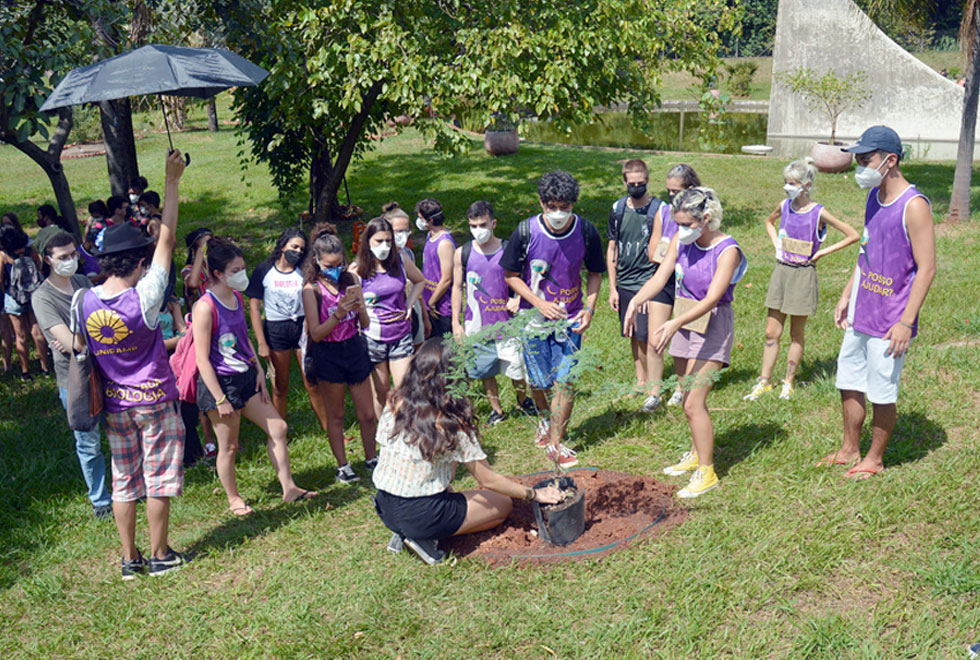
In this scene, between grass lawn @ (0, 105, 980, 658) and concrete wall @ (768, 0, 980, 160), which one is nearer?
grass lawn @ (0, 105, 980, 658)

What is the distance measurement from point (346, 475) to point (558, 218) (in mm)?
2361

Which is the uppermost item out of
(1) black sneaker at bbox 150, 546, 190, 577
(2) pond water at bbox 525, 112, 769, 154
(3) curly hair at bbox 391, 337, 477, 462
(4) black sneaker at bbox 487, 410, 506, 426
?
(3) curly hair at bbox 391, 337, 477, 462

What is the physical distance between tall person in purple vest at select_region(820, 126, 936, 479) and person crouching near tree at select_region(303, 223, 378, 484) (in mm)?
3131

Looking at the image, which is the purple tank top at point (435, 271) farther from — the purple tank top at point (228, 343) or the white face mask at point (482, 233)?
the purple tank top at point (228, 343)

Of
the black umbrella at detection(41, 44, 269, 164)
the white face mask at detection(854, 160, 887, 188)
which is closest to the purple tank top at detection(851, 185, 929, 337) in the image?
the white face mask at detection(854, 160, 887, 188)

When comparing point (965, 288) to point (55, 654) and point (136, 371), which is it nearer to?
point (136, 371)

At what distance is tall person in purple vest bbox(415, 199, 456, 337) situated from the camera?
668cm

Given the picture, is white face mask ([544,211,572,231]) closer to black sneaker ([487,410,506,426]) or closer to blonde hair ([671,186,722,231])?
blonde hair ([671,186,722,231])

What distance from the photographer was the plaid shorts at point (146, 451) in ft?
14.8

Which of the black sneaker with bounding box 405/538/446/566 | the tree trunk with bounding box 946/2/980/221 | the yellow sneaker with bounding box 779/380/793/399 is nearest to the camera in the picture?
the black sneaker with bounding box 405/538/446/566

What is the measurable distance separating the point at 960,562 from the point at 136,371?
14.4 ft

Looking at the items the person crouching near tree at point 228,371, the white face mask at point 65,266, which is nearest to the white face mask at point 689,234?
the person crouching near tree at point 228,371

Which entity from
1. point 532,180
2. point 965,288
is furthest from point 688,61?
point 532,180

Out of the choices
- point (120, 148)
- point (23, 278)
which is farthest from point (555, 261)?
point (120, 148)
